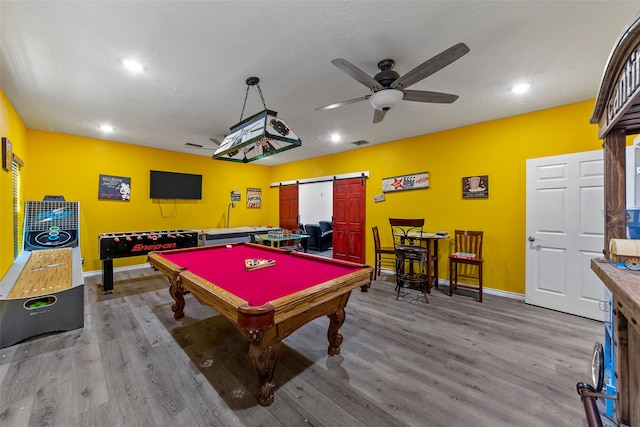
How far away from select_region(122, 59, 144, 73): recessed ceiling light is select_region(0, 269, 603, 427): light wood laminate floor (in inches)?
107

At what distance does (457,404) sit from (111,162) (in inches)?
257

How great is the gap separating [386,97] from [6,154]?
431 centimetres

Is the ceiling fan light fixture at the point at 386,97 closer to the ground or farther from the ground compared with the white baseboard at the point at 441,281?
farther from the ground

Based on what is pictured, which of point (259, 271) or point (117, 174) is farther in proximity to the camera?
point (117, 174)

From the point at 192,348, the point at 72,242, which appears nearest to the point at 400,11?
the point at 192,348

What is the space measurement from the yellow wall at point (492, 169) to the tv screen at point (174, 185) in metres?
4.51

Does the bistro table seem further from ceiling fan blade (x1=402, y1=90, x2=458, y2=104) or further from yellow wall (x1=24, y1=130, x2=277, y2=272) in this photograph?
yellow wall (x1=24, y1=130, x2=277, y2=272)

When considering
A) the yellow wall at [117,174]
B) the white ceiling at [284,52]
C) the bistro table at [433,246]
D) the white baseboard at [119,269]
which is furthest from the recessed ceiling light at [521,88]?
the white baseboard at [119,269]

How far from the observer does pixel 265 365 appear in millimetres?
1706

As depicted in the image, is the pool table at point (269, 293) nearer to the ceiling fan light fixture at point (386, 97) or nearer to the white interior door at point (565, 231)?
the ceiling fan light fixture at point (386, 97)

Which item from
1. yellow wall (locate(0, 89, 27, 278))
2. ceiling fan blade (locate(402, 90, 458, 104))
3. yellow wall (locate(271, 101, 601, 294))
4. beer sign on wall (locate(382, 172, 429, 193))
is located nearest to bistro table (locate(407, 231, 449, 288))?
yellow wall (locate(271, 101, 601, 294))

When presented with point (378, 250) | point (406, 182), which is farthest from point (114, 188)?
point (406, 182)

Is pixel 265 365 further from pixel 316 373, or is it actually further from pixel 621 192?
pixel 621 192

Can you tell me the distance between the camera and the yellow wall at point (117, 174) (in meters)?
4.37
